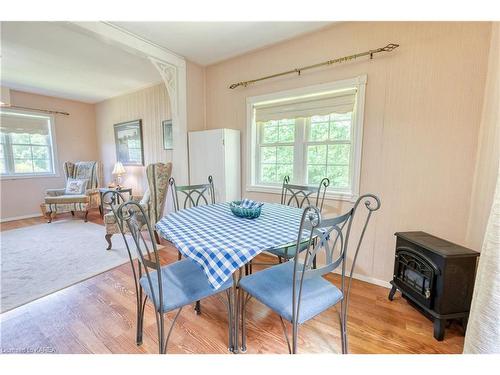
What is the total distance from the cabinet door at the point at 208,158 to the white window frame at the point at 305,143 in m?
0.36

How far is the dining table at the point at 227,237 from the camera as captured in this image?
100 centimetres

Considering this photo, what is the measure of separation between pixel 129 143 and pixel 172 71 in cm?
235

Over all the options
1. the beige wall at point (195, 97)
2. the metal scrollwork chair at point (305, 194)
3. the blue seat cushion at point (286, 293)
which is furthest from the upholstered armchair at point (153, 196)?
the blue seat cushion at point (286, 293)

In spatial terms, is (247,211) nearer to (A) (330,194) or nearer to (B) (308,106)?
(A) (330,194)

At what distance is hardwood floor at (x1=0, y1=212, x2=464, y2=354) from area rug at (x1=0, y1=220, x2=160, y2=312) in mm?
256

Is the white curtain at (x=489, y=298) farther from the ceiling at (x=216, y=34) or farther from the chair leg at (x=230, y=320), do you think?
the ceiling at (x=216, y=34)

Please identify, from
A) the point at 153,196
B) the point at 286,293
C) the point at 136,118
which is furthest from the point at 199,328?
the point at 136,118

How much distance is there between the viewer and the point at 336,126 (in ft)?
7.49

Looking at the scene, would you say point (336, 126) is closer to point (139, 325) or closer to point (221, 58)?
point (221, 58)

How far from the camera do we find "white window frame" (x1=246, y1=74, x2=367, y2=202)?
81.2 inches

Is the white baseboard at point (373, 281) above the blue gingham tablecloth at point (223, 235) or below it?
below
